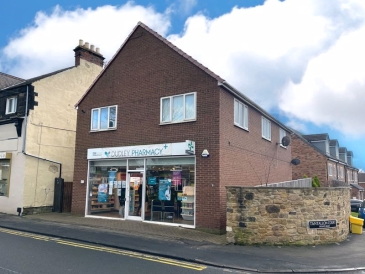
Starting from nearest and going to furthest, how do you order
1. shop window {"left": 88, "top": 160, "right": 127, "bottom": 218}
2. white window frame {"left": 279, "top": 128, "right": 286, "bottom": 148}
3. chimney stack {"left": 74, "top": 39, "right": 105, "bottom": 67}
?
1. shop window {"left": 88, "top": 160, "right": 127, "bottom": 218}
2. white window frame {"left": 279, "top": 128, "right": 286, "bottom": 148}
3. chimney stack {"left": 74, "top": 39, "right": 105, "bottom": 67}

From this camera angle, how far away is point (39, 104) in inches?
720

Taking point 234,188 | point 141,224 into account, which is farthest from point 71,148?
point 234,188

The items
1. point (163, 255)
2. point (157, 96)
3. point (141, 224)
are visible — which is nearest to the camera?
Result: point (163, 255)

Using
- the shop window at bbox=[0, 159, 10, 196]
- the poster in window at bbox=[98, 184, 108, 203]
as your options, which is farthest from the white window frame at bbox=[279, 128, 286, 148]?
the shop window at bbox=[0, 159, 10, 196]

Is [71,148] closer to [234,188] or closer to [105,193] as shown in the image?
[105,193]

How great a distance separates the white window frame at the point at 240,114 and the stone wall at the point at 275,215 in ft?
14.2

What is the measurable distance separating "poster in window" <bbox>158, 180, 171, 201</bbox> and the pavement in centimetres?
116

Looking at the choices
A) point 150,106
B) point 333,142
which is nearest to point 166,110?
point 150,106

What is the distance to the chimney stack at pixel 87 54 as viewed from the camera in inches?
835

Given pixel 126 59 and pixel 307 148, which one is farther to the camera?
pixel 307 148

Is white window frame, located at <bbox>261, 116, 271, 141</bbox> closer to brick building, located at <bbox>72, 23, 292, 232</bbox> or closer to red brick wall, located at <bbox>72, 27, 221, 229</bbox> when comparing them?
brick building, located at <bbox>72, 23, 292, 232</bbox>

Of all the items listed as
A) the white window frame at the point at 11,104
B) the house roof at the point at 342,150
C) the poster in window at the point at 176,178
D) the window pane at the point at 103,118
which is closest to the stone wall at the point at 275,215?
the poster in window at the point at 176,178

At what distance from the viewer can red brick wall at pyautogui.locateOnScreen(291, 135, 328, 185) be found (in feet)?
99.5

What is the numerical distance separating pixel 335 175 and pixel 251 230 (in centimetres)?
2821
